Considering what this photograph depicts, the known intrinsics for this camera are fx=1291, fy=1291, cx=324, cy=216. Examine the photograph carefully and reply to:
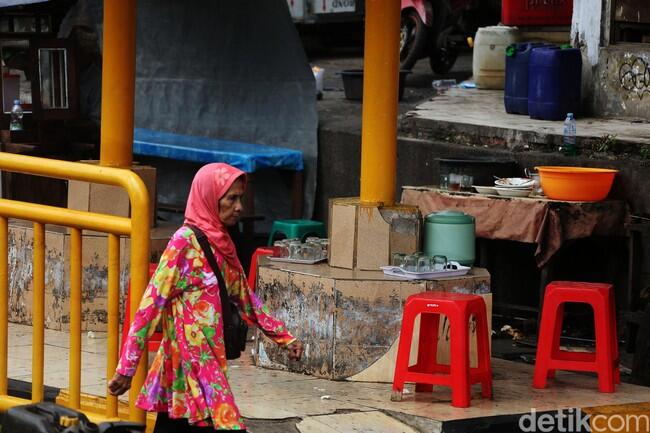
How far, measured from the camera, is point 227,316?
5703 millimetres

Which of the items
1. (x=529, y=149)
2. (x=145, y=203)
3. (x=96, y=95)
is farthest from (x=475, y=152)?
→ (x=145, y=203)

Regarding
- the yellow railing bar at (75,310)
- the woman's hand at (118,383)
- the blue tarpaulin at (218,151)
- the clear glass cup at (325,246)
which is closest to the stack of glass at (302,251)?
the clear glass cup at (325,246)

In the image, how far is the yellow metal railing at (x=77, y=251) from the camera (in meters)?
5.84

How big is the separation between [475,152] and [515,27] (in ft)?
11.5

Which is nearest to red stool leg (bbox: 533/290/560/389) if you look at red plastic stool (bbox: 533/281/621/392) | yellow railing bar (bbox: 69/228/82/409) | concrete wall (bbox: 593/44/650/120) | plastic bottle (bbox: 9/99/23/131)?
red plastic stool (bbox: 533/281/621/392)

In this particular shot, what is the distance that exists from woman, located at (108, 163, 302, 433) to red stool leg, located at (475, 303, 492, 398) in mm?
2171

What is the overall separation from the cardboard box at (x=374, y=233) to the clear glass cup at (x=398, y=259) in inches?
1.3

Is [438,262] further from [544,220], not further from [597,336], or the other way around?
[544,220]

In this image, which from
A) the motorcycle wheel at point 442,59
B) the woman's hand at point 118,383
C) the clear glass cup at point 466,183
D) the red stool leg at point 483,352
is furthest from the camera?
the motorcycle wheel at point 442,59

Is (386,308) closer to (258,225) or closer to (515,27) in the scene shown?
(258,225)

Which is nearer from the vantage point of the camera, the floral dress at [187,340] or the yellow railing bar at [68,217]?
the floral dress at [187,340]

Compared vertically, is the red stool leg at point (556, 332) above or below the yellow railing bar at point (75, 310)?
below

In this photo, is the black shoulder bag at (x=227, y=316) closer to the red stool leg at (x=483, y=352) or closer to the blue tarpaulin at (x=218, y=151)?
the red stool leg at (x=483, y=352)

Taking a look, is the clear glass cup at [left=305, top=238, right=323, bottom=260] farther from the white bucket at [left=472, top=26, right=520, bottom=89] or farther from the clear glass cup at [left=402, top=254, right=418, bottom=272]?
the white bucket at [left=472, top=26, right=520, bottom=89]
